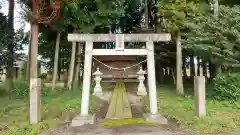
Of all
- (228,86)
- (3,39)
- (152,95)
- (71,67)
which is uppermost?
(3,39)

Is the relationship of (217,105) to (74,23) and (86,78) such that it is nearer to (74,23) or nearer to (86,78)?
(86,78)

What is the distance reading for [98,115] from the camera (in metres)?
10.5

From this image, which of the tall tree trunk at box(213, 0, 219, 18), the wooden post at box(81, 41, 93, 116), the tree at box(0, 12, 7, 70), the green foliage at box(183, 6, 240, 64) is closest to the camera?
the wooden post at box(81, 41, 93, 116)

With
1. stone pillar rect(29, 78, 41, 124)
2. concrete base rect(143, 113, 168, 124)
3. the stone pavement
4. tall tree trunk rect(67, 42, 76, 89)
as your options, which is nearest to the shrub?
concrete base rect(143, 113, 168, 124)

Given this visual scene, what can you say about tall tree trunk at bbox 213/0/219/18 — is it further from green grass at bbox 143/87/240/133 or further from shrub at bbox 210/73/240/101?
green grass at bbox 143/87/240/133

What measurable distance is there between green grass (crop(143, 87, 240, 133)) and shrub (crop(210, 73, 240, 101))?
0.39 m

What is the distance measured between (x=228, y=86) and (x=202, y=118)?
131 inches

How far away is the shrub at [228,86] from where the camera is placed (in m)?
10.7

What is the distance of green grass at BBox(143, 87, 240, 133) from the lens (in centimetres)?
757

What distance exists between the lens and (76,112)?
34.5ft

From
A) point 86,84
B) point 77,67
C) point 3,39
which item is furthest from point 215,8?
point 3,39

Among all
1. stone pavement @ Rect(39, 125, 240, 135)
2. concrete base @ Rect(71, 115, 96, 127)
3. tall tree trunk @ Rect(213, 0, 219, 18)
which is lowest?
stone pavement @ Rect(39, 125, 240, 135)

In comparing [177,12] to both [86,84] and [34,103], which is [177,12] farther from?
[34,103]

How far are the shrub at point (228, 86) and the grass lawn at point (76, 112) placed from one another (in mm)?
457
